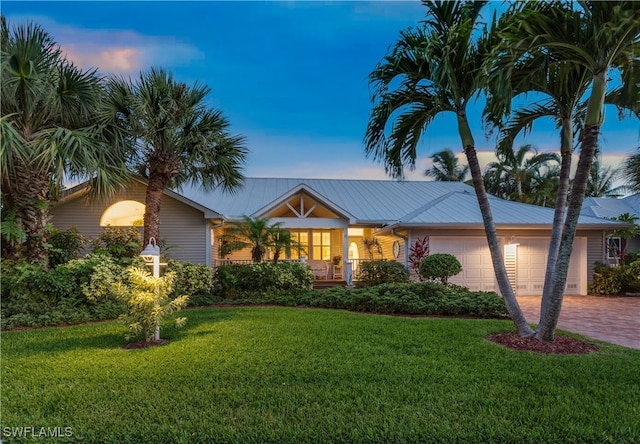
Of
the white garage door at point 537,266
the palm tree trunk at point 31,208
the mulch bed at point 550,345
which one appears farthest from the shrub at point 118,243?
the white garage door at point 537,266

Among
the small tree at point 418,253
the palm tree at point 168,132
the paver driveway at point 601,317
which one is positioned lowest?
the paver driveway at point 601,317

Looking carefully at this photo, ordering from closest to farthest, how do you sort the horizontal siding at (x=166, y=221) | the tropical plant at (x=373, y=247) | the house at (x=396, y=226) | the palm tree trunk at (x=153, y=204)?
the palm tree trunk at (x=153, y=204), the horizontal siding at (x=166, y=221), the house at (x=396, y=226), the tropical plant at (x=373, y=247)

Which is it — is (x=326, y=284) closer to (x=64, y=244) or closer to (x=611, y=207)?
(x=64, y=244)

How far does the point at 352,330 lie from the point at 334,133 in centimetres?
1293

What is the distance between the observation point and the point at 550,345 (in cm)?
586

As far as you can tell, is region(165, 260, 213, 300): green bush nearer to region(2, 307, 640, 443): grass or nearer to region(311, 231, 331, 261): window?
region(2, 307, 640, 443): grass

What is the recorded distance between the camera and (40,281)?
29.9ft

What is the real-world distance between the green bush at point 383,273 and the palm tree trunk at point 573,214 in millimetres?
7477

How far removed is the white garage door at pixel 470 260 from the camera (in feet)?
47.3

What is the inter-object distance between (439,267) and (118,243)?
1102 centimetres

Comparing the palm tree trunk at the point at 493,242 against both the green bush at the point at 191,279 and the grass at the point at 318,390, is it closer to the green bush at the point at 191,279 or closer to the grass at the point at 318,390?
the grass at the point at 318,390

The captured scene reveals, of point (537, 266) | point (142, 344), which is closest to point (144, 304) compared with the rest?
point (142, 344)

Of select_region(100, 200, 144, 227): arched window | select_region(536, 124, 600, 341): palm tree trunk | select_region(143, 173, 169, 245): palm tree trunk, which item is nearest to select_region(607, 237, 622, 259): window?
select_region(536, 124, 600, 341): palm tree trunk

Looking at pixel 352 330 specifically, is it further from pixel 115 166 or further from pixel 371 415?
pixel 115 166
